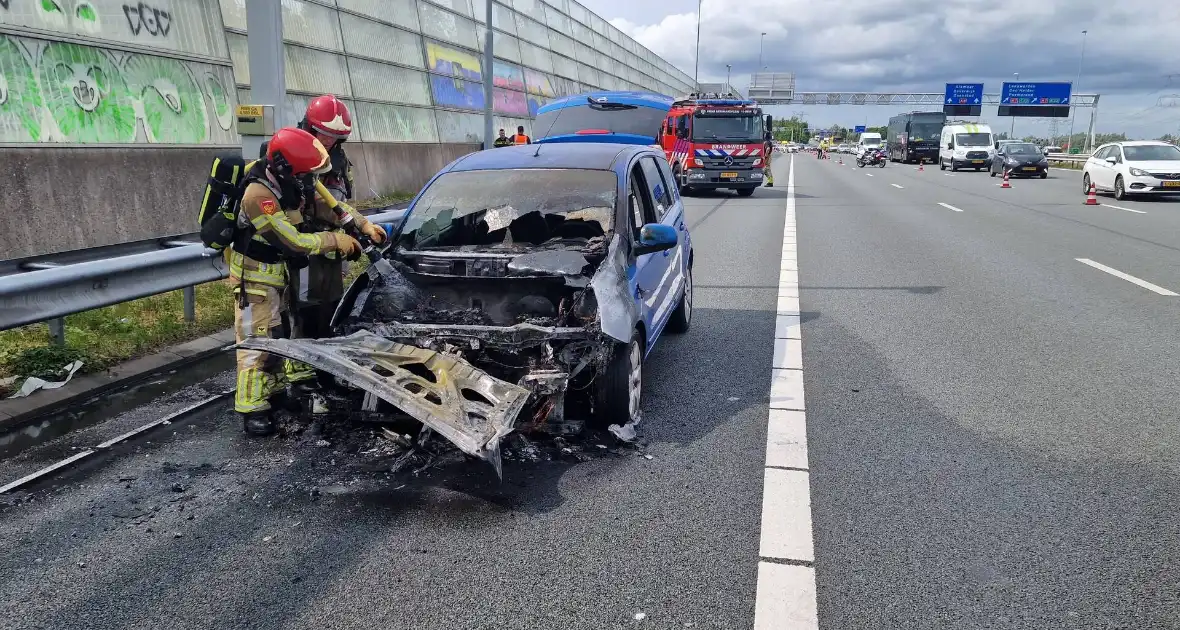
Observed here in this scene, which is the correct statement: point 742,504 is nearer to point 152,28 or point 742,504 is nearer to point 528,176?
point 528,176

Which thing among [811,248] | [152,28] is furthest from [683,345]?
[152,28]

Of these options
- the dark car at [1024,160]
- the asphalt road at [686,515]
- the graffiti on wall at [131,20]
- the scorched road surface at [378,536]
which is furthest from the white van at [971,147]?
the scorched road surface at [378,536]

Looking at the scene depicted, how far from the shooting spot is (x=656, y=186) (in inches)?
262

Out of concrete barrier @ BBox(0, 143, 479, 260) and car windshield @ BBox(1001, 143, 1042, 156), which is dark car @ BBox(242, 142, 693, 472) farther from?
car windshield @ BBox(1001, 143, 1042, 156)

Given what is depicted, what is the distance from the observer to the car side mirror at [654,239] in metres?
5.30

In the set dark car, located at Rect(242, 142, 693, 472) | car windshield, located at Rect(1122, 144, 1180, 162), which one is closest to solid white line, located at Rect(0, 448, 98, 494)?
dark car, located at Rect(242, 142, 693, 472)

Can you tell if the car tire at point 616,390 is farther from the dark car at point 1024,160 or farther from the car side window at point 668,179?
the dark car at point 1024,160

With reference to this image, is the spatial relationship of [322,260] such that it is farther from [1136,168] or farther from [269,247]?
[1136,168]

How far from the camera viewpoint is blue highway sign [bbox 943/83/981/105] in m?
71.9

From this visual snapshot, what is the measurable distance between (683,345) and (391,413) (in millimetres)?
2988

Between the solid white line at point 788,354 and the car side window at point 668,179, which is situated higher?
the car side window at point 668,179

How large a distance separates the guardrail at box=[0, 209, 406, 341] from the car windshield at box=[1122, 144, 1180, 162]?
23203 mm

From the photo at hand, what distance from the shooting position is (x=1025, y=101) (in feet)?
229

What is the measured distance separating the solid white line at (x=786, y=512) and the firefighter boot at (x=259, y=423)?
269 cm
